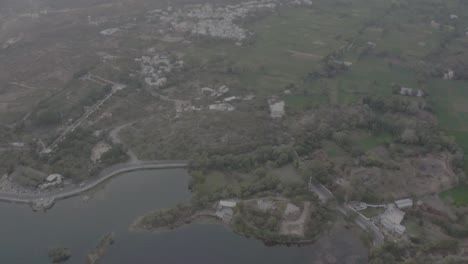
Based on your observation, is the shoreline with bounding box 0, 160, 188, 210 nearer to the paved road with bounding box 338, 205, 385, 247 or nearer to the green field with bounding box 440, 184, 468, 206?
the paved road with bounding box 338, 205, 385, 247

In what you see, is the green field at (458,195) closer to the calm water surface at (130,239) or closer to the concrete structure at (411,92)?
the calm water surface at (130,239)

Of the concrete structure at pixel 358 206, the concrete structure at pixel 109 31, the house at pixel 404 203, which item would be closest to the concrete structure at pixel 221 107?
the concrete structure at pixel 358 206

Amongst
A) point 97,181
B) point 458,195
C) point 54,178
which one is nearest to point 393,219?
point 458,195

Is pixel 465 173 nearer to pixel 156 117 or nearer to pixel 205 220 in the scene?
pixel 205 220

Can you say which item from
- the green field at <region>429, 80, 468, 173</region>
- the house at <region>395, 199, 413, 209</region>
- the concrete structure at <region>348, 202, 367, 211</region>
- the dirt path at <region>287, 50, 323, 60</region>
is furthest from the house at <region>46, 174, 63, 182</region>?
the dirt path at <region>287, 50, 323, 60</region>

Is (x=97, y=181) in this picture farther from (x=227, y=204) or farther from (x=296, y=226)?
(x=296, y=226)

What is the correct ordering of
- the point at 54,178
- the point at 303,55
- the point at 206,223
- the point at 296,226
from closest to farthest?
the point at 296,226 → the point at 206,223 → the point at 54,178 → the point at 303,55

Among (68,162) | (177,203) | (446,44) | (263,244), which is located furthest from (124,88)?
(446,44)
